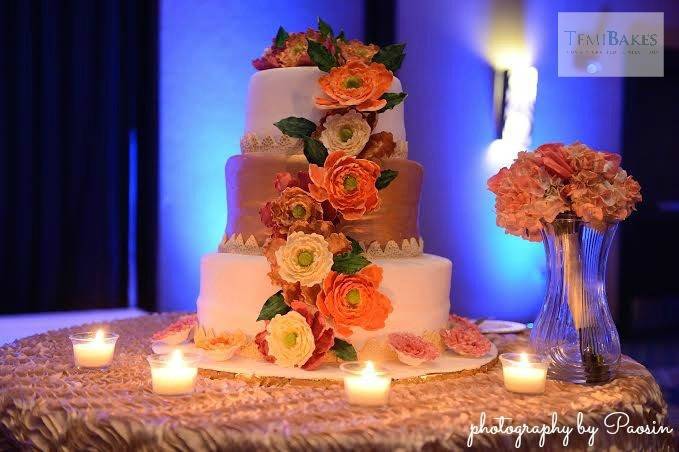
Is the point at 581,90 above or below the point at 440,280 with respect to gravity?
above

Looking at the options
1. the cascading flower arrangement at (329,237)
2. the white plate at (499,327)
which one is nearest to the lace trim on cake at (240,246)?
the cascading flower arrangement at (329,237)

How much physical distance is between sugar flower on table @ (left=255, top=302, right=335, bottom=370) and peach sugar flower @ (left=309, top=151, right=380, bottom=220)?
0.32 metres

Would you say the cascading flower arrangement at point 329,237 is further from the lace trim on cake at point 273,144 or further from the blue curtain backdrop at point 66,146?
the blue curtain backdrop at point 66,146

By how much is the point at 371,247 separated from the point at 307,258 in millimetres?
328

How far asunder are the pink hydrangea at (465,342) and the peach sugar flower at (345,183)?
552 mm

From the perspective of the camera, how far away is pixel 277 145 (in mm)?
2656

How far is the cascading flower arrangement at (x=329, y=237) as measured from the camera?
7.43ft

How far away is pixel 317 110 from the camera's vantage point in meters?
2.59

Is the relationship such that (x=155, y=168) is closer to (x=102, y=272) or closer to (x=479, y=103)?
(x=102, y=272)

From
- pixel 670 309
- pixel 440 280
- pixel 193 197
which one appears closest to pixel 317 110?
pixel 440 280

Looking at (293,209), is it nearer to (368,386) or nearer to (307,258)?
(307,258)

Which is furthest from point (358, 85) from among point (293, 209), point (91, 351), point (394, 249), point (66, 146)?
point (66, 146)

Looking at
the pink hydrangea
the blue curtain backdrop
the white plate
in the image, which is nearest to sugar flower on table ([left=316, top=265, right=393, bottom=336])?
the pink hydrangea

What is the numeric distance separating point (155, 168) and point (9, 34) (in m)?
1.44
